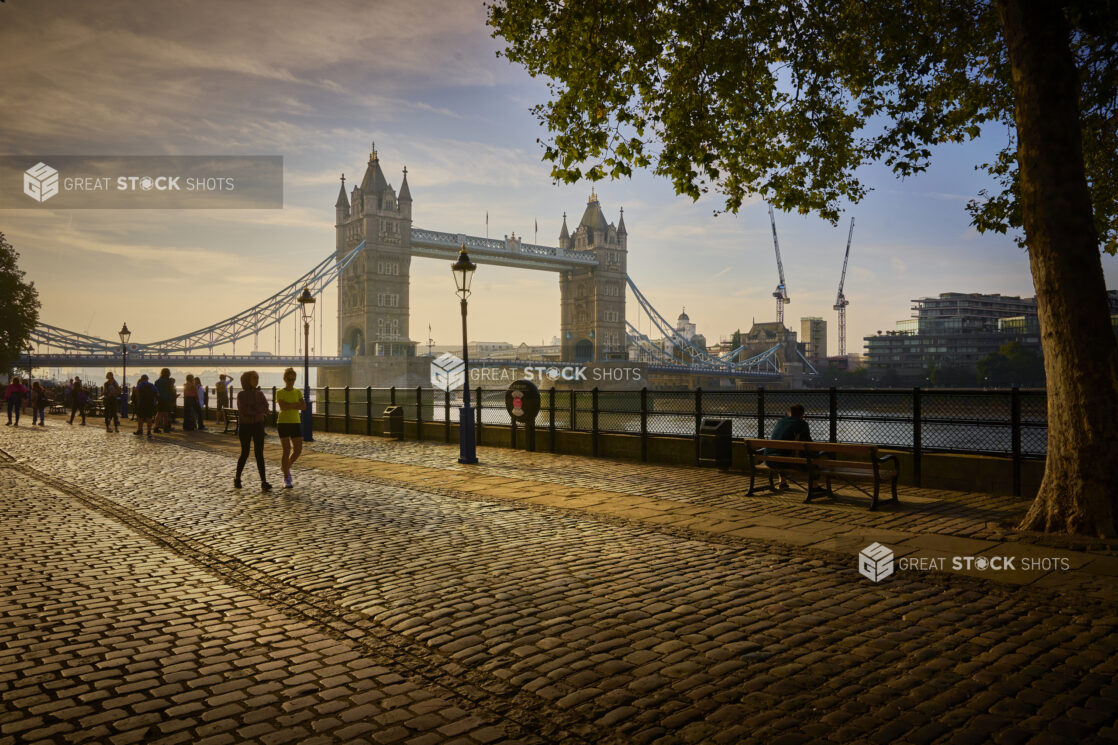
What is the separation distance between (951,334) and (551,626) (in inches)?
6768

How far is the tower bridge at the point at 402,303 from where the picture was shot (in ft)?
288

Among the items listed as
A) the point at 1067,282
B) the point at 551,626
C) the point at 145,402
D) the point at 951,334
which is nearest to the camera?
the point at 551,626

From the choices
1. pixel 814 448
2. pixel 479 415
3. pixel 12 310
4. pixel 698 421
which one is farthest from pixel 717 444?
pixel 12 310

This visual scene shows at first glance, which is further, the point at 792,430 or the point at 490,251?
the point at 490,251

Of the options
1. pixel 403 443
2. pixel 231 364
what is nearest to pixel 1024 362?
pixel 231 364

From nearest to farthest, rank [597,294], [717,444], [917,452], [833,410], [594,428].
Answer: [917,452] → [833,410] → [717,444] → [594,428] → [597,294]

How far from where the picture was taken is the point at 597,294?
129750 millimetres

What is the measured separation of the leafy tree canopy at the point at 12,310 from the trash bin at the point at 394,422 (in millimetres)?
45262

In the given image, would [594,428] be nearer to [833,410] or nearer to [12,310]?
[833,410]

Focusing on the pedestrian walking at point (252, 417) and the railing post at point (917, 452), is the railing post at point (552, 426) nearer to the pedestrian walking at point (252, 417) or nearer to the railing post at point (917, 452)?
the pedestrian walking at point (252, 417)

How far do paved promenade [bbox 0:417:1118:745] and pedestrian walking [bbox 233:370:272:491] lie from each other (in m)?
1.92

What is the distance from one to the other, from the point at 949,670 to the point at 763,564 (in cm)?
233

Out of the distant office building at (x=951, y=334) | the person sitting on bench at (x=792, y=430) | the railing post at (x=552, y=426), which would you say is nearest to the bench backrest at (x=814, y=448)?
the person sitting on bench at (x=792, y=430)

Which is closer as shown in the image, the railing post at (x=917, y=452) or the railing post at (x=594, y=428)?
the railing post at (x=917, y=452)
